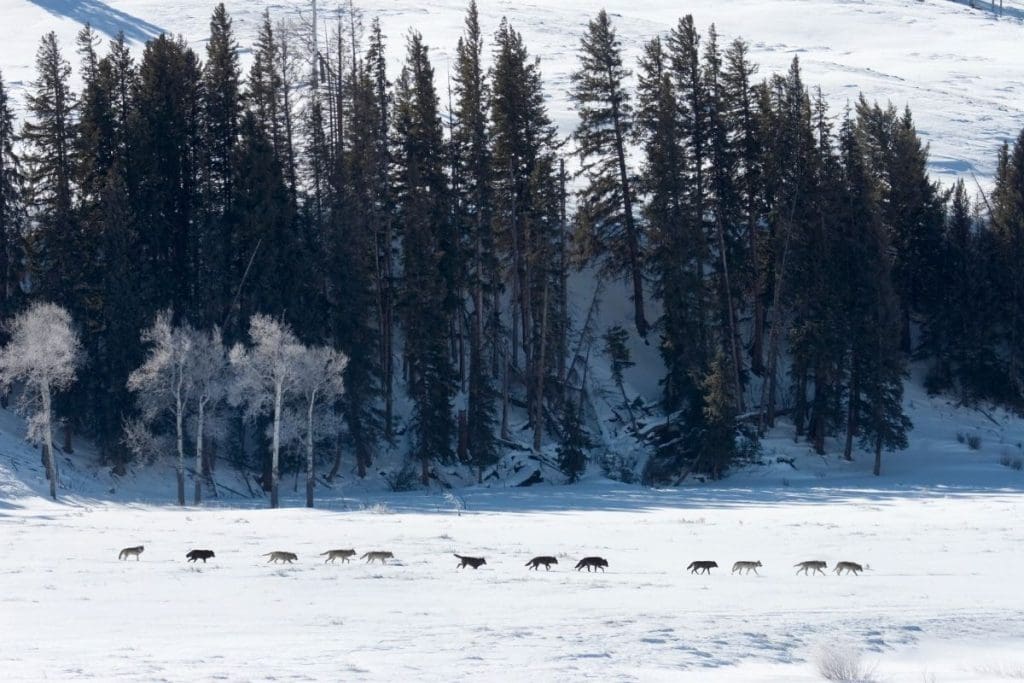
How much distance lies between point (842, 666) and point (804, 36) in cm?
11520

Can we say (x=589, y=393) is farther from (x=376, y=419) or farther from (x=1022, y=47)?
(x=1022, y=47)

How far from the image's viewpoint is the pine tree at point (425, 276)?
44031 millimetres

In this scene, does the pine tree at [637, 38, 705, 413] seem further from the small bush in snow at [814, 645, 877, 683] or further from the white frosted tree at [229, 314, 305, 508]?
the small bush in snow at [814, 645, 877, 683]

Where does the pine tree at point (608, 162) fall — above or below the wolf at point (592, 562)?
above

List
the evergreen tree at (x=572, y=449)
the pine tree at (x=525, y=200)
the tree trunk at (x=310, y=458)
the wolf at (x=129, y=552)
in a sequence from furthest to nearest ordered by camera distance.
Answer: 1. the pine tree at (x=525, y=200)
2. the evergreen tree at (x=572, y=449)
3. the tree trunk at (x=310, y=458)
4. the wolf at (x=129, y=552)

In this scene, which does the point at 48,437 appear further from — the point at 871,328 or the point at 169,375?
the point at 871,328

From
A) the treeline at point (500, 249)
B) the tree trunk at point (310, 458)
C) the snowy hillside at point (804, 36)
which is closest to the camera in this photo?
the tree trunk at point (310, 458)

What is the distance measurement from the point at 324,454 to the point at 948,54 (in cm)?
8873

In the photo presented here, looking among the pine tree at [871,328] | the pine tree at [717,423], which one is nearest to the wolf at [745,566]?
the pine tree at [717,423]

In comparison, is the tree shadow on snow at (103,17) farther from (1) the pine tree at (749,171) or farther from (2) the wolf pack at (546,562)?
(2) the wolf pack at (546,562)

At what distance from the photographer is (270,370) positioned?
37.9 metres

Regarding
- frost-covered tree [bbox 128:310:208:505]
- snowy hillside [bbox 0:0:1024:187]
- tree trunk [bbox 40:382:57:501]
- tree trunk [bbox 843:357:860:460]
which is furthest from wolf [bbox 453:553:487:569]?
snowy hillside [bbox 0:0:1024:187]

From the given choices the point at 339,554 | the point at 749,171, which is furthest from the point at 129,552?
the point at 749,171

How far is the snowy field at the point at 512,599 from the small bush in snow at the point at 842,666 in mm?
277
